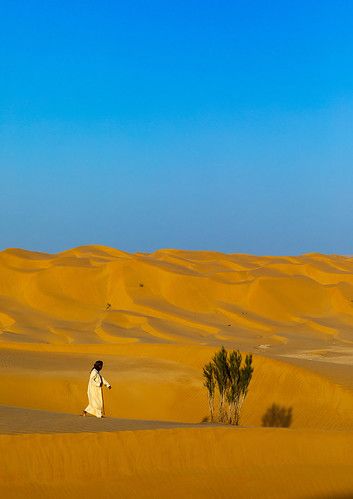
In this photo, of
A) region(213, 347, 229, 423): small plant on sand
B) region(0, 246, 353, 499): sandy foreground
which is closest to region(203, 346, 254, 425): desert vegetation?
region(213, 347, 229, 423): small plant on sand

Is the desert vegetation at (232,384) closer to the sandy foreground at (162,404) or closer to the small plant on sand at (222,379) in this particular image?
the small plant on sand at (222,379)

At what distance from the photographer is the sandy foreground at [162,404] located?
10242mm

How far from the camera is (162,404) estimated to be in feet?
62.7

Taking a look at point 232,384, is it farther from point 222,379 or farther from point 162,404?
point 162,404

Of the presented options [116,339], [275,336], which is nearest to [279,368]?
[116,339]

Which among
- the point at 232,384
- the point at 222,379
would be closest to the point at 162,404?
the point at 222,379

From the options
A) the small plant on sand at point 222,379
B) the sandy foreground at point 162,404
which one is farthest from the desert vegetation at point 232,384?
the sandy foreground at point 162,404

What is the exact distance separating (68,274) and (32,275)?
8.06 ft

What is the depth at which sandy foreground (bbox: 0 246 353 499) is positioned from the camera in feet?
33.6

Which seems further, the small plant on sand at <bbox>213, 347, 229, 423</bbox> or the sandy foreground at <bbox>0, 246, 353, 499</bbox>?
the small plant on sand at <bbox>213, 347, 229, 423</bbox>

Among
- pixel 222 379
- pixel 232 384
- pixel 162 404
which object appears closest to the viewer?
pixel 232 384

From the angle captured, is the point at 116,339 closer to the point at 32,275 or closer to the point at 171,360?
the point at 171,360

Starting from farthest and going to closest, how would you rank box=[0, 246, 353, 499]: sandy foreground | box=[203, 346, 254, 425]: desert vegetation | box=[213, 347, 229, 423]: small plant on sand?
box=[213, 347, 229, 423]: small plant on sand
box=[203, 346, 254, 425]: desert vegetation
box=[0, 246, 353, 499]: sandy foreground

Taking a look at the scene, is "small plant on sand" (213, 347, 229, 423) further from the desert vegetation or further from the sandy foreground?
the sandy foreground
